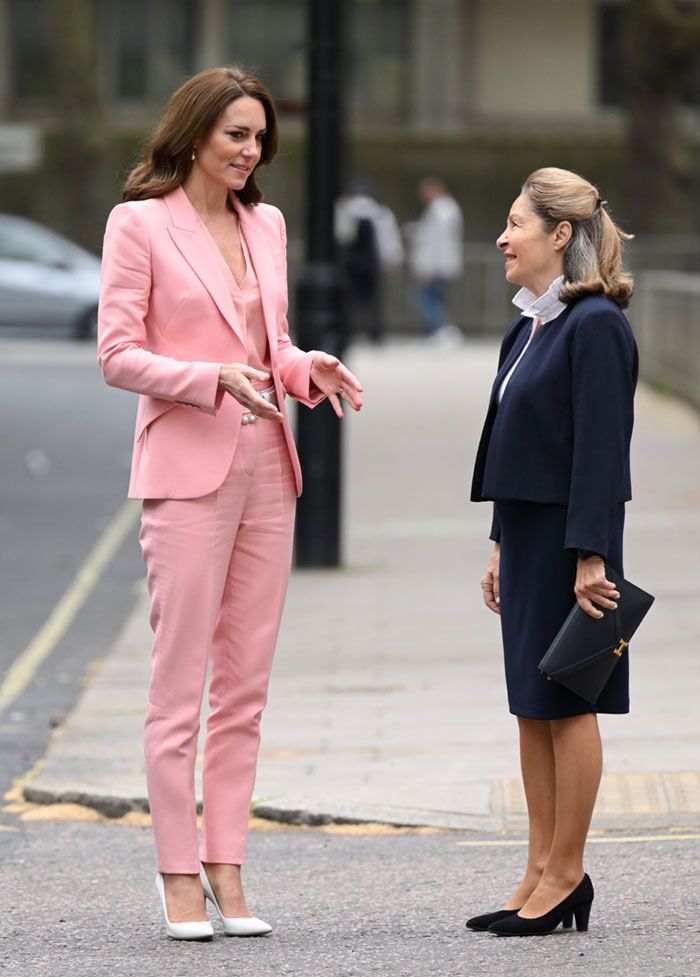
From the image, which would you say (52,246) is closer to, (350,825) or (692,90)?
Answer: (692,90)

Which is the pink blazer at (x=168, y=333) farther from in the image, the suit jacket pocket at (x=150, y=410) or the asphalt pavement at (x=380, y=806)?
the asphalt pavement at (x=380, y=806)

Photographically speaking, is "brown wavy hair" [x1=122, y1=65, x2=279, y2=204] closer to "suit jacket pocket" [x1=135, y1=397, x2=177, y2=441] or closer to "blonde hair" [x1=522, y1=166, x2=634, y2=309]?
"suit jacket pocket" [x1=135, y1=397, x2=177, y2=441]

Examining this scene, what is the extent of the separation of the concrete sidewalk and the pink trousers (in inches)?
51.1

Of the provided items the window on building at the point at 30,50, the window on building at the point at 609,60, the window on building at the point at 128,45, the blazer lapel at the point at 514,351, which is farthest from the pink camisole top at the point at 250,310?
the window on building at the point at 609,60

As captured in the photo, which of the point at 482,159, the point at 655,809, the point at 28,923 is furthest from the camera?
the point at 482,159

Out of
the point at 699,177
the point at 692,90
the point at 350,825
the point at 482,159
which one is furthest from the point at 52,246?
the point at 350,825

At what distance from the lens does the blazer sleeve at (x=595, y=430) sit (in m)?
4.36

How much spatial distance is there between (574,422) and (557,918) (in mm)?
1155

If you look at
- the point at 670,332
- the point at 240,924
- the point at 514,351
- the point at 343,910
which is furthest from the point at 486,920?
the point at 670,332

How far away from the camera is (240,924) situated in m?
4.73

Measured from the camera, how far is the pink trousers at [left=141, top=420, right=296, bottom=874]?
4625 mm

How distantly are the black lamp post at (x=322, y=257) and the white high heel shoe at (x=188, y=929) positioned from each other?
542 cm

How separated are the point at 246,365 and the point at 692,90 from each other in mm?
34524

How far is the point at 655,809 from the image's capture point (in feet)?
19.5
